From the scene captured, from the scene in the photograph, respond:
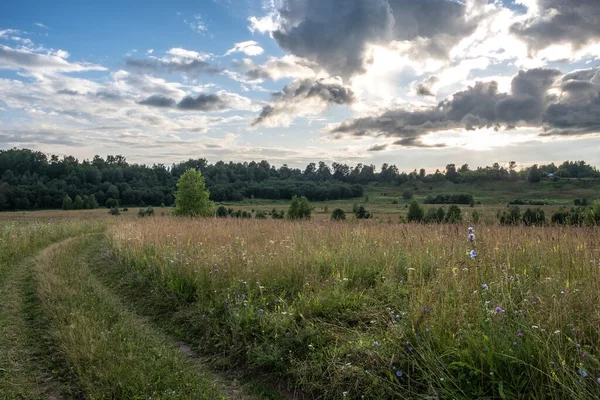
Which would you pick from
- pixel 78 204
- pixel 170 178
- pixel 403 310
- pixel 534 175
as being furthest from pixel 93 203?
pixel 534 175

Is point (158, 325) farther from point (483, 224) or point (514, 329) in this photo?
point (483, 224)

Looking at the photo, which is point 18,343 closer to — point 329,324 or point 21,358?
point 21,358

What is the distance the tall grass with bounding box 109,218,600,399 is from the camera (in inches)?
132

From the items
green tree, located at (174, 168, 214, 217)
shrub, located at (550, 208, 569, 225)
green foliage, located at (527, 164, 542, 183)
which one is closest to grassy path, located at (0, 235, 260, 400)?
shrub, located at (550, 208, 569, 225)

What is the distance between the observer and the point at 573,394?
9.27 ft

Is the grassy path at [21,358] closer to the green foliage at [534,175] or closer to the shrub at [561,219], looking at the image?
the shrub at [561,219]

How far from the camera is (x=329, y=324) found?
491 cm

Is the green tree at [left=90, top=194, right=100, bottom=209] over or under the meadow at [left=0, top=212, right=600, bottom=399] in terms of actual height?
under

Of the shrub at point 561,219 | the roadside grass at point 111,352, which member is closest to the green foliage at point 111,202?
the roadside grass at point 111,352

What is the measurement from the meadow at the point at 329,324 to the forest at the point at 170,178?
249 ft

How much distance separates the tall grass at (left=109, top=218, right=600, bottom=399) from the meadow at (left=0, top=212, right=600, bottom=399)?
0.9 inches

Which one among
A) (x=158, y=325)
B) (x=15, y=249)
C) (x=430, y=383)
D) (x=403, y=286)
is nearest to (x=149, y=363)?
(x=158, y=325)

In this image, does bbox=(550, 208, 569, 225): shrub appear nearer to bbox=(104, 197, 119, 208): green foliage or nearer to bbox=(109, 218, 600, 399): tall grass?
bbox=(109, 218, 600, 399): tall grass

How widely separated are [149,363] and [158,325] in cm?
193
